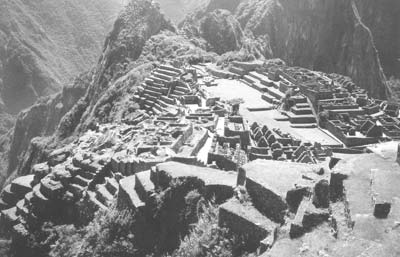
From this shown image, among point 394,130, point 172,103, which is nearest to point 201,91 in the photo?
point 172,103

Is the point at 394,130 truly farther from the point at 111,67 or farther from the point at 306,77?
the point at 111,67

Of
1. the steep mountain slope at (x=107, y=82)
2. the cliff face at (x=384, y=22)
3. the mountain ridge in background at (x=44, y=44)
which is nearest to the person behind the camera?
the steep mountain slope at (x=107, y=82)

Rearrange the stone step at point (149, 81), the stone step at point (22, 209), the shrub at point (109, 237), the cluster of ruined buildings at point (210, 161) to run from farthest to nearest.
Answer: the stone step at point (149, 81), the stone step at point (22, 209), the shrub at point (109, 237), the cluster of ruined buildings at point (210, 161)

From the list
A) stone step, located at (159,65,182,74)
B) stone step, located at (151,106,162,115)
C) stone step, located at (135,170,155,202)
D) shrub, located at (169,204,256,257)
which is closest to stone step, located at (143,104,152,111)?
stone step, located at (151,106,162,115)

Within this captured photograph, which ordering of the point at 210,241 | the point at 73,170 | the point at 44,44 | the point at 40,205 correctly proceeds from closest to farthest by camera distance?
the point at 210,241 < the point at 40,205 < the point at 73,170 < the point at 44,44

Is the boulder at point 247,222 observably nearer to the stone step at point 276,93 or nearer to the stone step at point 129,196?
the stone step at point 129,196

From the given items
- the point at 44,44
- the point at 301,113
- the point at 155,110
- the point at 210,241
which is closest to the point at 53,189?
the point at 210,241

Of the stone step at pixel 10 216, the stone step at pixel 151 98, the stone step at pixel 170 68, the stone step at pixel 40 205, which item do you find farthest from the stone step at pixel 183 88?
the stone step at pixel 40 205

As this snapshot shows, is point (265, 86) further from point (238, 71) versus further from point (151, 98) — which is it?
point (151, 98)
